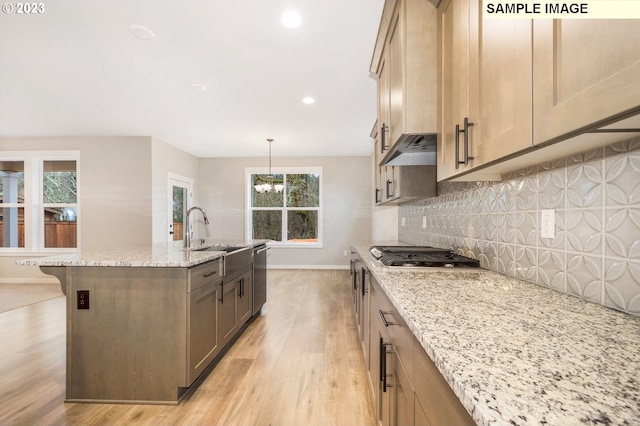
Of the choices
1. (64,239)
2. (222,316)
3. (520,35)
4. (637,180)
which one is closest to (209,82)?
(222,316)

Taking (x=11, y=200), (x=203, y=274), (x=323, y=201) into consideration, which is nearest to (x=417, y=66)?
(x=203, y=274)

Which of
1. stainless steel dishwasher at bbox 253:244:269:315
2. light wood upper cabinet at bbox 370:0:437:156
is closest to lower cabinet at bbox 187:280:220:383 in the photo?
stainless steel dishwasher at bbox 253:244:269:315

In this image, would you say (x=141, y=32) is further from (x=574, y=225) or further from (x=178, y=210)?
(x=178, y=210)

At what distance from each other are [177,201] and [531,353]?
671 centimetres

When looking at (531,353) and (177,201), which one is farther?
(177,201)

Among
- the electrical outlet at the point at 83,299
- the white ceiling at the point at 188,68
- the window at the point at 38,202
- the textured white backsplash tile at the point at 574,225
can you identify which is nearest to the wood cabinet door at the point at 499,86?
the textured white backsplash tile at the point at 574,225

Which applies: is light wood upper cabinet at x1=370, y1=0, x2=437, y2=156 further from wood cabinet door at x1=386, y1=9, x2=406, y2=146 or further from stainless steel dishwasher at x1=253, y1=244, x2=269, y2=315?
stainless steel dishwasher at x1=253, y1=244, x2=269, y2=315

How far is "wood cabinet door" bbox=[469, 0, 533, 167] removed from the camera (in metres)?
0.84

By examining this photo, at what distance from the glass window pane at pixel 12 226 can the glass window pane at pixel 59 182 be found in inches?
24.4

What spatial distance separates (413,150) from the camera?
6.25ft

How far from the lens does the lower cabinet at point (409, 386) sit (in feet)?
Answer: 2.08

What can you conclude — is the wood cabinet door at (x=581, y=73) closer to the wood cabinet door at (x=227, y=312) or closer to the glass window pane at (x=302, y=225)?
the wood cabinet door at (x=227, y=312)

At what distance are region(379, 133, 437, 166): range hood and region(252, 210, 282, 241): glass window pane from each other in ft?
16.8

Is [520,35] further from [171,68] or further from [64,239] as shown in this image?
[64,239]
